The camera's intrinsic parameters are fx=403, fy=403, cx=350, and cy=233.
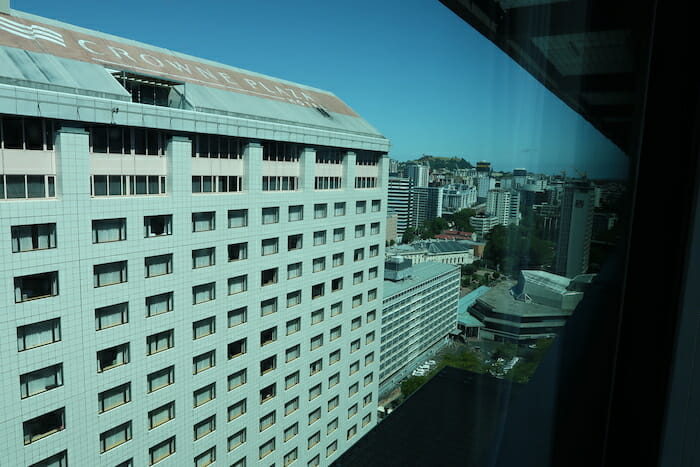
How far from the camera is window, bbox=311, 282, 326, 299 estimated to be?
836 centimetres

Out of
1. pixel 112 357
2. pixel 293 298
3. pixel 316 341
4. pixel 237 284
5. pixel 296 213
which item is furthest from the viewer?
pixel 316 341

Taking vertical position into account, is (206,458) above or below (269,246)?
below

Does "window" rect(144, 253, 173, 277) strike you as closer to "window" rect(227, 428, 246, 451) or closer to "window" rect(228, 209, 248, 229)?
"window" rect(228, 209, 248, 229)

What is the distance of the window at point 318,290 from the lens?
8.36 metres

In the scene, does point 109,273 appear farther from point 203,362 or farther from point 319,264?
point 319,264

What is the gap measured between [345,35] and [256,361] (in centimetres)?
684

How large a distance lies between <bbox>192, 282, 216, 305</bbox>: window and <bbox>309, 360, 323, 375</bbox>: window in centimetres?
333

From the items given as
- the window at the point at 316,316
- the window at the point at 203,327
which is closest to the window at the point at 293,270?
the window at the point at 316,316

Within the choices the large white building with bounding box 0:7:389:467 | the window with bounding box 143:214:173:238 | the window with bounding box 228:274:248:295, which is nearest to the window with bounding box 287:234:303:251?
the large white building with bounding box 0:7:389:467

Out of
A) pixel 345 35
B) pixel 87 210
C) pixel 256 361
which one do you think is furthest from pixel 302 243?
pixel 345 35

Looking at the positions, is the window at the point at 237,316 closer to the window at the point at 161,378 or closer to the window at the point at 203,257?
the window at the point at 203,257

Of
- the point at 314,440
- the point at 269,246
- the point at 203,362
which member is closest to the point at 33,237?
the point at 203,362

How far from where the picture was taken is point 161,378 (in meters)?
5.37

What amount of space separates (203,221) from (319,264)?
304 centimetres
